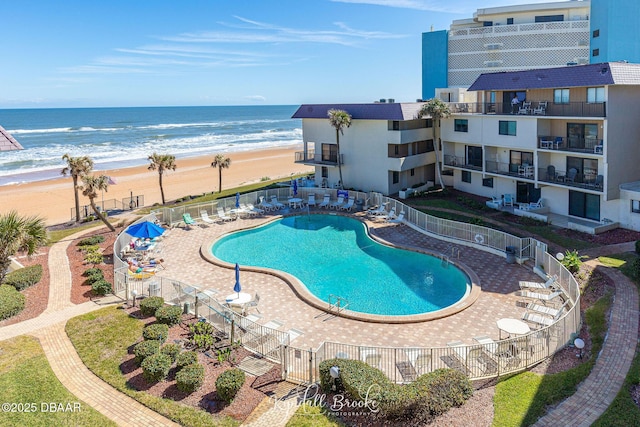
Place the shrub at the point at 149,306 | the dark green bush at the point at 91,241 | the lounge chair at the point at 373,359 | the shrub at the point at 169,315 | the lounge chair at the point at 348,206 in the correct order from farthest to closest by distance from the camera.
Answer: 1. the lounge chair at the point at 348,206
2. the dark green bush at the point at 91,241
3. the shrub at the point at 149,306
4. the shrub at the point at 169,315
5. the lounge chair at the point at 373,359

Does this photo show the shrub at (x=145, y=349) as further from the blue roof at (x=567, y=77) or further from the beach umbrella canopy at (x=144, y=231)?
the blue roof at (x=567, y=77)

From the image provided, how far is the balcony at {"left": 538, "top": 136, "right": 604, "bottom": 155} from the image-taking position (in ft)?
91.6

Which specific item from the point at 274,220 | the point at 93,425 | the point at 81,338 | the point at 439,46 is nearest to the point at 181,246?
the point at 274,220

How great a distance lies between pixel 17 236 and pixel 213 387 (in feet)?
35.2

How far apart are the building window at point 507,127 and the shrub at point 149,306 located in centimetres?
2516

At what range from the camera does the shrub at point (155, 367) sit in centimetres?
1421

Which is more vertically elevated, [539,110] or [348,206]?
[539,110]

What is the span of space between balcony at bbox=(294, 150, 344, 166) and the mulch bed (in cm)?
2719

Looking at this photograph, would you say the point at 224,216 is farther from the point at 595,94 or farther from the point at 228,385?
the point at 595,94

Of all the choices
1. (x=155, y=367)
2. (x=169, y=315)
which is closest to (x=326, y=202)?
(x=169, y=315)

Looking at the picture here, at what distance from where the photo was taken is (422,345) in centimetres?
1636

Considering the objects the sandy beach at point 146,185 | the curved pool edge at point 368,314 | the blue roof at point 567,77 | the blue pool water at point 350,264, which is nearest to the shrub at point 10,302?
the curved pool edge at point 368,314

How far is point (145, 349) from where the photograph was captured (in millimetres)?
15195

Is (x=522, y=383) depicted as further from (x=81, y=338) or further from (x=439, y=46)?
(x=439, y=46)
